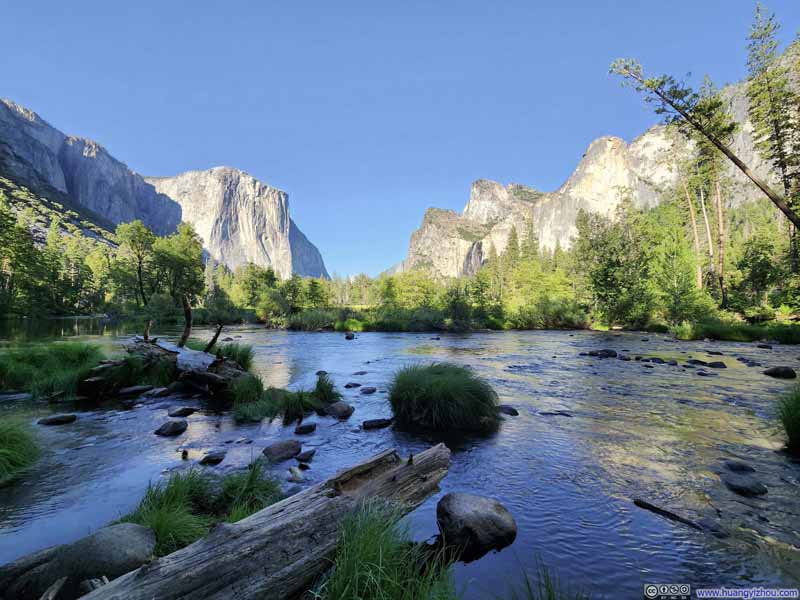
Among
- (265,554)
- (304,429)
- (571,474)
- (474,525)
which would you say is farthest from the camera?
(304,429)

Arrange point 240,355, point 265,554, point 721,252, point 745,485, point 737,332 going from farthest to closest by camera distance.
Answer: point 721,252 → point 737,332 → point 240,355 → point 745,485 → point 265,554

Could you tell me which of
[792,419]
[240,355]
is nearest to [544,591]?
[792,419]

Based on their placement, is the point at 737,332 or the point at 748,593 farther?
the point at 737,332

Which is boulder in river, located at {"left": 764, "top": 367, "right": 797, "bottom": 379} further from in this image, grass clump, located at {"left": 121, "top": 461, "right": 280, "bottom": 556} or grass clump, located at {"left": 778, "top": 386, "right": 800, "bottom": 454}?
grass clump, located at {"left": 121, "top": 461, "right": 280, "bottom": 556}

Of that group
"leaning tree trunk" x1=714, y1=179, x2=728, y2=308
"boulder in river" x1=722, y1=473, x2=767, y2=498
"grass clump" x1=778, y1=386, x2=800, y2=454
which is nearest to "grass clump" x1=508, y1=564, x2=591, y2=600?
"boulder in river" x1=722, y1=473, x2=767, y2=498

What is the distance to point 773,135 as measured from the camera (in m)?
27.5

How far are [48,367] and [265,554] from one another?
1387cm

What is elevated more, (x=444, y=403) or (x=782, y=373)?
(x=444, y=403)

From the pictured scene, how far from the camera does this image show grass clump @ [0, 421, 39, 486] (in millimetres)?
5626

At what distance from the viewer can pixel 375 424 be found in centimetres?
843

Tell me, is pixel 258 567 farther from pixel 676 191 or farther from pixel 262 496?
pixel 676 191

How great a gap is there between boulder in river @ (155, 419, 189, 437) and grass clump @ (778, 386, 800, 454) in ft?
37.8

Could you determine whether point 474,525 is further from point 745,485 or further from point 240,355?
point 240,355

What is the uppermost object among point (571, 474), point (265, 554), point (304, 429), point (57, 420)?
point (265, 554)
